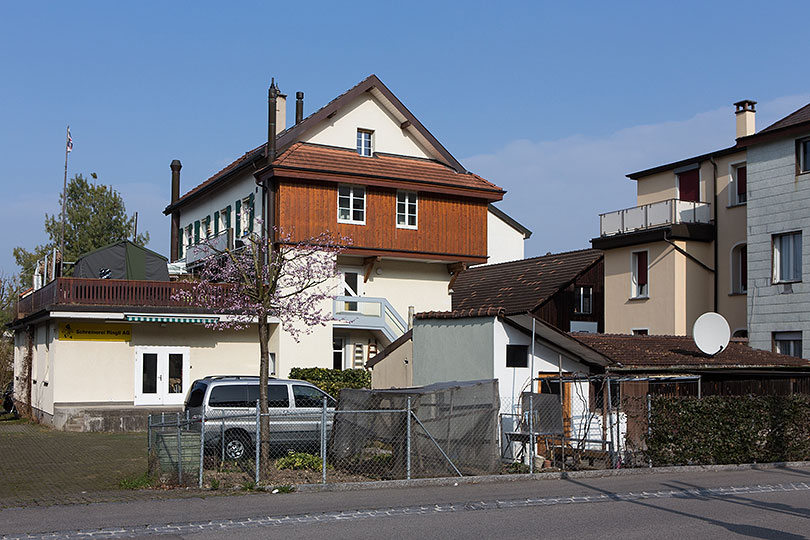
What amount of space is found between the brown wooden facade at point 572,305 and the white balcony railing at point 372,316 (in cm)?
686

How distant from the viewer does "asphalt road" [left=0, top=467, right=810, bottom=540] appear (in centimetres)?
1116

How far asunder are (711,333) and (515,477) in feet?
30.7

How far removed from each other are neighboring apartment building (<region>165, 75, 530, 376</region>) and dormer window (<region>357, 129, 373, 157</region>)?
0.05 metres

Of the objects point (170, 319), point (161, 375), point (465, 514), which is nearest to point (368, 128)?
point (170, 319)

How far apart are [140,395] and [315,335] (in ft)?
19.9

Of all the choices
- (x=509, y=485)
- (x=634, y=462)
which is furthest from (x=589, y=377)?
(x=509, y=485)

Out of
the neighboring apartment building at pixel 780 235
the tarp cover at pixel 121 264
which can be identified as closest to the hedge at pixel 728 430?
the neighboring apartment building at pixel 780 235

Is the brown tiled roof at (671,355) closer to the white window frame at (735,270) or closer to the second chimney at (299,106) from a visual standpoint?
the white window frame at (735,270)

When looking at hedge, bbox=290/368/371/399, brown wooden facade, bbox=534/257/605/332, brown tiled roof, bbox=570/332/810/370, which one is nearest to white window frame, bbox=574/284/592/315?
brown wooden facade, bbox=534/257/605/332

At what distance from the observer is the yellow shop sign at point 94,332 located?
99.0 feet

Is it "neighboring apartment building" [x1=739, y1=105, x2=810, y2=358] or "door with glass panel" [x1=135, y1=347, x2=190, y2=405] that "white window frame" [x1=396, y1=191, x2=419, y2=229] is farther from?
"neighboring apartment building" [x1=739, y1=105, x2=810, y2=358]

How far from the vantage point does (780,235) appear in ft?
96.2

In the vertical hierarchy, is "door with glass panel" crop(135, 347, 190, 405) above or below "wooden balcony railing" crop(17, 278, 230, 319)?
below

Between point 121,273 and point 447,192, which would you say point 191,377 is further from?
point 447,192
